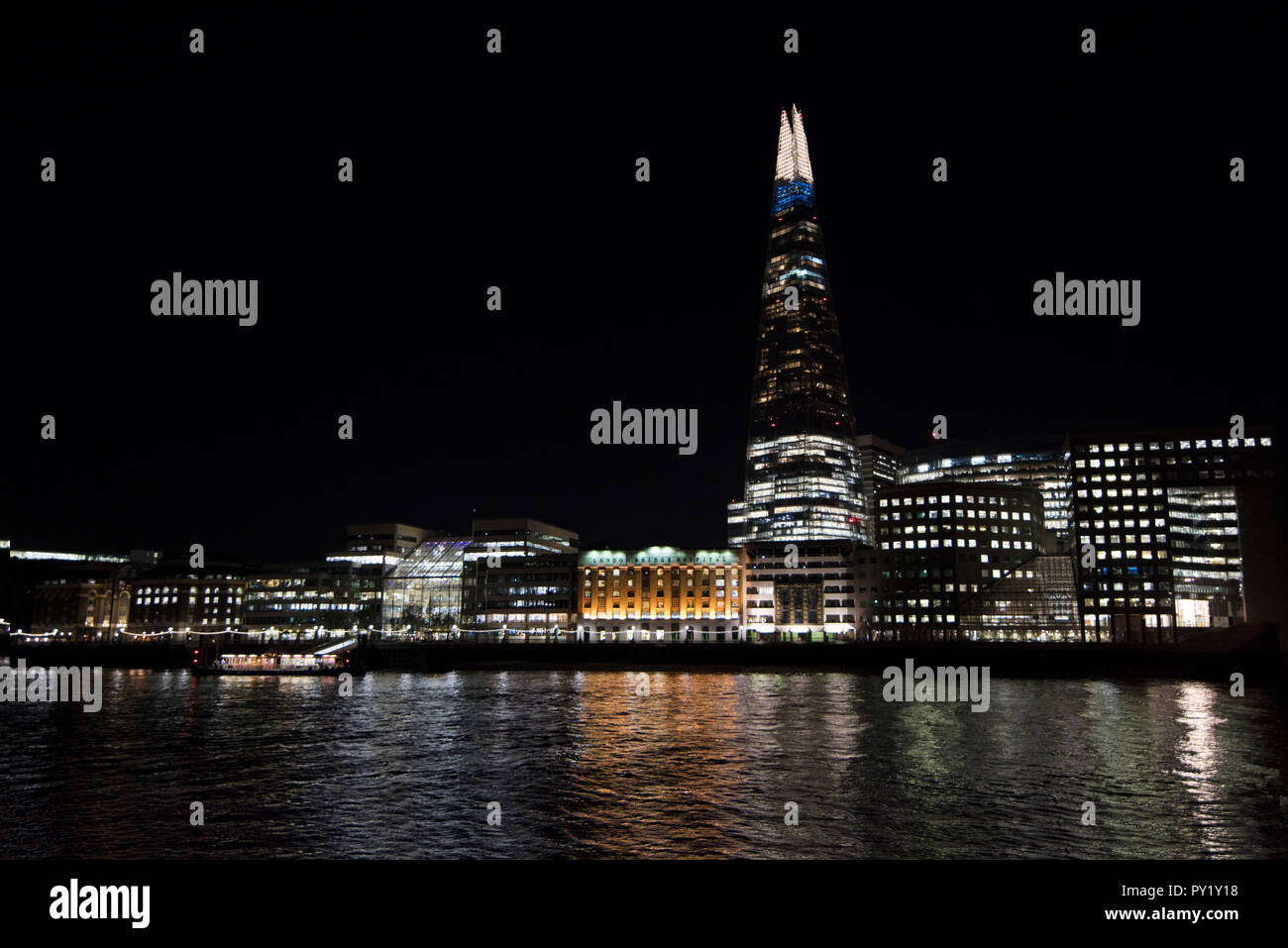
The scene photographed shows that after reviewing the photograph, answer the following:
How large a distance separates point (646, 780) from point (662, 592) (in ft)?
457

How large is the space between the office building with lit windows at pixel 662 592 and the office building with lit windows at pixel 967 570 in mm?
26948

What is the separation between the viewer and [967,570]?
167875 millimetres

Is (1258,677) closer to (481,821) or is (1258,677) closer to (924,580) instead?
(924,580)

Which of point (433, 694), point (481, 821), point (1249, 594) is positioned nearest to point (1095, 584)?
point (1249, 594)

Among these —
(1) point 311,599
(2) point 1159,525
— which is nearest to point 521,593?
(1) point 311,599

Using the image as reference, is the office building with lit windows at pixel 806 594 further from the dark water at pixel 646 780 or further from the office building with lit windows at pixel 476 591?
the dark water at pixel 646 780

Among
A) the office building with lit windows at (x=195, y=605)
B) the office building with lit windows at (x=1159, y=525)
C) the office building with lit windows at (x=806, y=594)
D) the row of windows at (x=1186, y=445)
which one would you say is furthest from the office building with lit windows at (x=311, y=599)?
the row of windows at (x=1186, y=445)

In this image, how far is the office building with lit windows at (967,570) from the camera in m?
157

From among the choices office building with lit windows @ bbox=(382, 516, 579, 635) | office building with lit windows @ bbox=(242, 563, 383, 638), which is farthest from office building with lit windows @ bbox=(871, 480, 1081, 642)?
office building with lit windows @ bbox=(242, 563, 383, 638)

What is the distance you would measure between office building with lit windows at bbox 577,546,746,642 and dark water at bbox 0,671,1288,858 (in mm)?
102945

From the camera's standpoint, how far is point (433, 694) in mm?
82938

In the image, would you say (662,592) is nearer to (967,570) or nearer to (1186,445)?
(967,570)

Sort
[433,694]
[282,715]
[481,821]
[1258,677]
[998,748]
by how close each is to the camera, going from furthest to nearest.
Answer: [1258,677] < [433,694] < [282,715] < [998,748] < [481,821]
